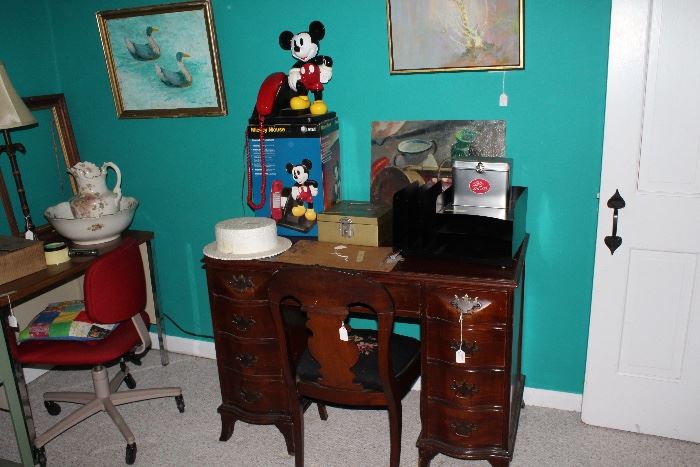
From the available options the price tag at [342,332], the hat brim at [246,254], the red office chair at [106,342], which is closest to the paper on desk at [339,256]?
the hat brim at [246,254]

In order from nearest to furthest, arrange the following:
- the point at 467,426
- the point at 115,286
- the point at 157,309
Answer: the point at 467,426
the point at 115,286
the point at 157,309

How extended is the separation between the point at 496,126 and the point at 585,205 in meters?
0.48

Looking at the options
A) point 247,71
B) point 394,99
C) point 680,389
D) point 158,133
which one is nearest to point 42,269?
point 158,133

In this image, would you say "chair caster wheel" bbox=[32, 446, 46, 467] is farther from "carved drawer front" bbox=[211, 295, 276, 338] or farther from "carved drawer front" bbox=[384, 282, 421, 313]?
"carved drawer front" bbox=[384, 282, 421, 313]

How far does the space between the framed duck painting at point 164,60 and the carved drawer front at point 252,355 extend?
43.9 inches

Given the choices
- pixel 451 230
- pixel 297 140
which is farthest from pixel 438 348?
pixel 297 140

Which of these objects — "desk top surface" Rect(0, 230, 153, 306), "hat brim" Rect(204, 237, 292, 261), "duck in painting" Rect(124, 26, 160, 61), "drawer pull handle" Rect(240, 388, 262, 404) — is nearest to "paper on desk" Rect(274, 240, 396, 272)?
"hat brim" Rect(204, 237, 292, 261)

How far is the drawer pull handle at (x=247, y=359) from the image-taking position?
2547 mm

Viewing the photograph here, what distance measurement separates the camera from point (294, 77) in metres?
2.69

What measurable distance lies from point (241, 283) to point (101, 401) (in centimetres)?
97

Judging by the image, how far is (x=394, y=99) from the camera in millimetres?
2676

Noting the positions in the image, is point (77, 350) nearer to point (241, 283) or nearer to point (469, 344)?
point (241, 283)

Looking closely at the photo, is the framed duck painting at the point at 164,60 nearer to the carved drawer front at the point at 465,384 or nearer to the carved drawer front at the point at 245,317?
the carved drawer front at the point at 245,317

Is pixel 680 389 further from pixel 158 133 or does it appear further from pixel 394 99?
pixel 158 133
